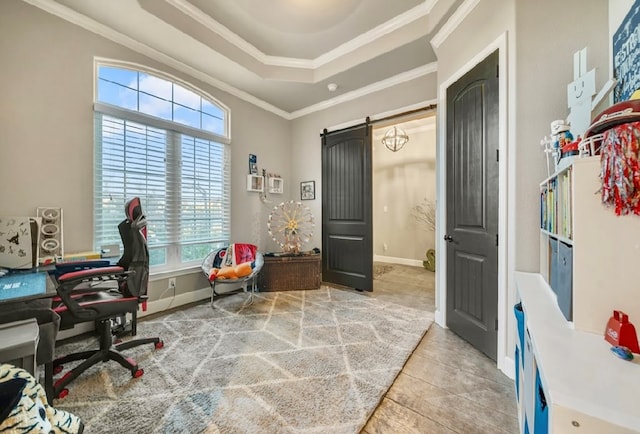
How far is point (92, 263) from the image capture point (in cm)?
195

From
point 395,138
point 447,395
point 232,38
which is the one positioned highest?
point 232,38

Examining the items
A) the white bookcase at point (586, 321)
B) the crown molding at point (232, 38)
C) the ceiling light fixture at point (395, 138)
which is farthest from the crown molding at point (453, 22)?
the ceiling light fixture at point (395, 138)

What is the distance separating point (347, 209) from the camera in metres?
3.60

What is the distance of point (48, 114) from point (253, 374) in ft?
8.70

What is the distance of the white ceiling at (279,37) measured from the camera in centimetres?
219

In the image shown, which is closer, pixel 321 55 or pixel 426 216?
pixel 321 55

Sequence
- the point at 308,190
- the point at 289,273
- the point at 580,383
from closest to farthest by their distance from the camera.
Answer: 1. the point at 580,383
2. the point at 289,273
3. the point at 308,190

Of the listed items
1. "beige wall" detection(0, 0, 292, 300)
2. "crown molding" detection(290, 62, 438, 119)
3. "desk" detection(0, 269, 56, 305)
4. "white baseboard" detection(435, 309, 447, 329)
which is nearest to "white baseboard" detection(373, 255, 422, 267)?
"white baseboard" detection(435, 309, 447, 329)

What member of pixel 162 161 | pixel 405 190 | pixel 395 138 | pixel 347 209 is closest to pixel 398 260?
pixel 405 190

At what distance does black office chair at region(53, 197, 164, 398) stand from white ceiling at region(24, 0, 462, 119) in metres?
1.74

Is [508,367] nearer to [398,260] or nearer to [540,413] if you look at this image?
[540,413]

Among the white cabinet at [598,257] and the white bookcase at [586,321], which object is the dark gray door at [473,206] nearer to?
the white bookcase at [586,321]

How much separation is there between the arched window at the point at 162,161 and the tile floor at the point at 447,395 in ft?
8.59

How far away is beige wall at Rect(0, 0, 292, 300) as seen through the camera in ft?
6.14
